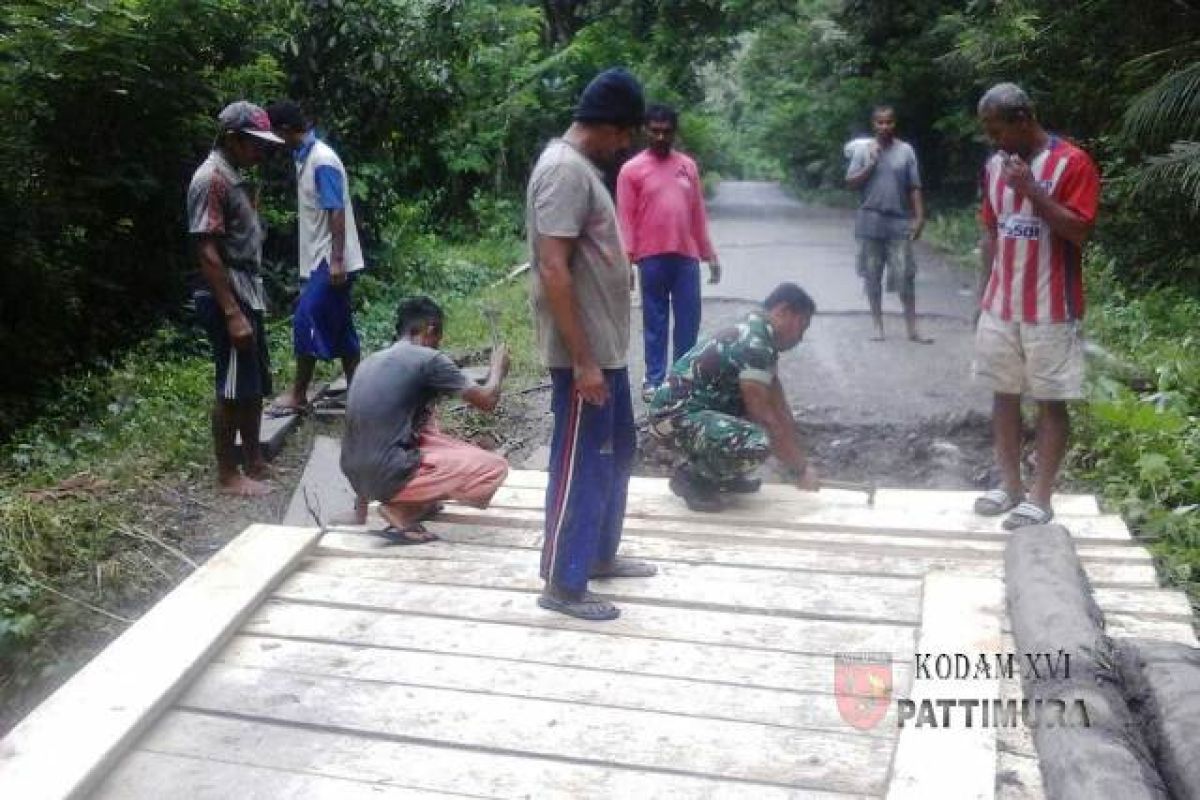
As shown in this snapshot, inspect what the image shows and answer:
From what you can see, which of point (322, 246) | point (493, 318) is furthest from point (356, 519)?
point (493, 318)

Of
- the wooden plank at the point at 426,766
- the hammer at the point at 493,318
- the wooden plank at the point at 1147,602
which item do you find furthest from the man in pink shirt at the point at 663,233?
the wooden plank at the point at 426,766

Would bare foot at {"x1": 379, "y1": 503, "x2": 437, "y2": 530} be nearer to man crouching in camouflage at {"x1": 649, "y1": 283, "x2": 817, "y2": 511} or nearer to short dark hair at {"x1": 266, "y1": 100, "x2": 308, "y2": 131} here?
man crouching in camouflage at {"x1": 649, "y1": 283, "x2": 817, "y2": 511}

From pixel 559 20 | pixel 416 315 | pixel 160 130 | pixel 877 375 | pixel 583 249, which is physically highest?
pixel 559 20

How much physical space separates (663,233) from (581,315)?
329 centimetres

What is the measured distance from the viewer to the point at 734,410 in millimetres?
5277

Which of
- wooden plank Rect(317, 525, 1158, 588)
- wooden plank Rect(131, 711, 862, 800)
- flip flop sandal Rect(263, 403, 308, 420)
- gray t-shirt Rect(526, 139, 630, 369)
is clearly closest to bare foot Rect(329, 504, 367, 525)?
wooden plank Rect(317, 525, 1158, 588)

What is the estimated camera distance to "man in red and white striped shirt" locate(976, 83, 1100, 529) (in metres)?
4.56

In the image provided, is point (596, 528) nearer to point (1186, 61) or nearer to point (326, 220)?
point (326, 220)

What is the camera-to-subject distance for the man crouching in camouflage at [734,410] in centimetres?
506

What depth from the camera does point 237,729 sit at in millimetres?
3324

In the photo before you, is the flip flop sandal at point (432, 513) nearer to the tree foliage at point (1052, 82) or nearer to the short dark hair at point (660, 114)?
the short dark hair at point (660, 114)

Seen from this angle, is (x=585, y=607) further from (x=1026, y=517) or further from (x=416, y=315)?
(x=1026, y=517)

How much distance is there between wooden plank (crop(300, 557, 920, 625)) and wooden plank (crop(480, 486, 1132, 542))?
60 centimetres

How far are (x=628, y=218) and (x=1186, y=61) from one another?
185 inches
